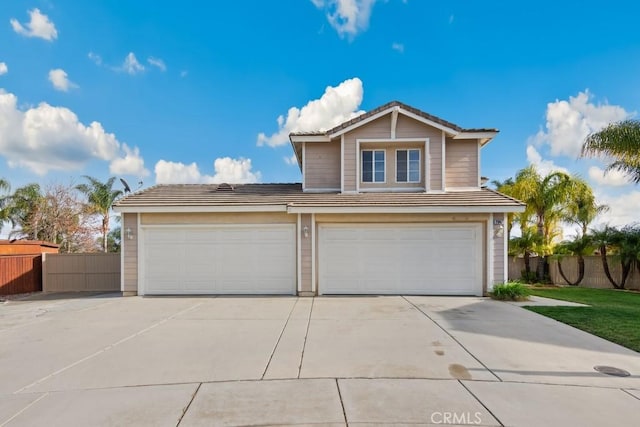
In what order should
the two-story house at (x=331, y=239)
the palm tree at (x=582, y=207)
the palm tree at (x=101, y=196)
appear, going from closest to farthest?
the two-story house at (x=331, y=239) < the palm tree at (x=582, y=207) < the palm tree at (x=101, y=196)

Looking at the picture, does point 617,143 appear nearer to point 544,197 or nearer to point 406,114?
point 544,197

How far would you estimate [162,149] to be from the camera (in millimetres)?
18375

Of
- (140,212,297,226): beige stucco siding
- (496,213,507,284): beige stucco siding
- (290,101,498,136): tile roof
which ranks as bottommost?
(496,213,507,284): beige stucco siding

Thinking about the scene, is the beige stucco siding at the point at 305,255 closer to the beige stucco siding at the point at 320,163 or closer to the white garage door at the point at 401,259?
the white garage door at the point at 401,259

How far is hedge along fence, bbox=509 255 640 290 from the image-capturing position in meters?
14.3

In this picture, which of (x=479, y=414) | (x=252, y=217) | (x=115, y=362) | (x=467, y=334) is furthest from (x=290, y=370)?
(x=252, y=217)

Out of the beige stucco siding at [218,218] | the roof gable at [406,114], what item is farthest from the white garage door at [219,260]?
the roof gable at [406,114]

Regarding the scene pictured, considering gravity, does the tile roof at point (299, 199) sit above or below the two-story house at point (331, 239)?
above

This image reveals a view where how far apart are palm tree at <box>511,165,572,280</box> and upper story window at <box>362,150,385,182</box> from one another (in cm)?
919

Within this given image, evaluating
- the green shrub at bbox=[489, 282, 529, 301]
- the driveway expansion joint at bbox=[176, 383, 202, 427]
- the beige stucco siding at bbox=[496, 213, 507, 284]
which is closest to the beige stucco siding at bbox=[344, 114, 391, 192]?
the beige stucco siding at bbox=[496, 213, 507, 284]

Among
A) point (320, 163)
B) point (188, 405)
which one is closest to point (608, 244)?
point (320, 163)

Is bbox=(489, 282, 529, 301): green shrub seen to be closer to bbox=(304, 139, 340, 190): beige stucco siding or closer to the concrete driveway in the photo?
the concrete driveway

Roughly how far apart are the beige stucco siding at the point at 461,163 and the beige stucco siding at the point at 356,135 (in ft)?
7.52

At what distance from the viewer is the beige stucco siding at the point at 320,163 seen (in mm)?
11531
